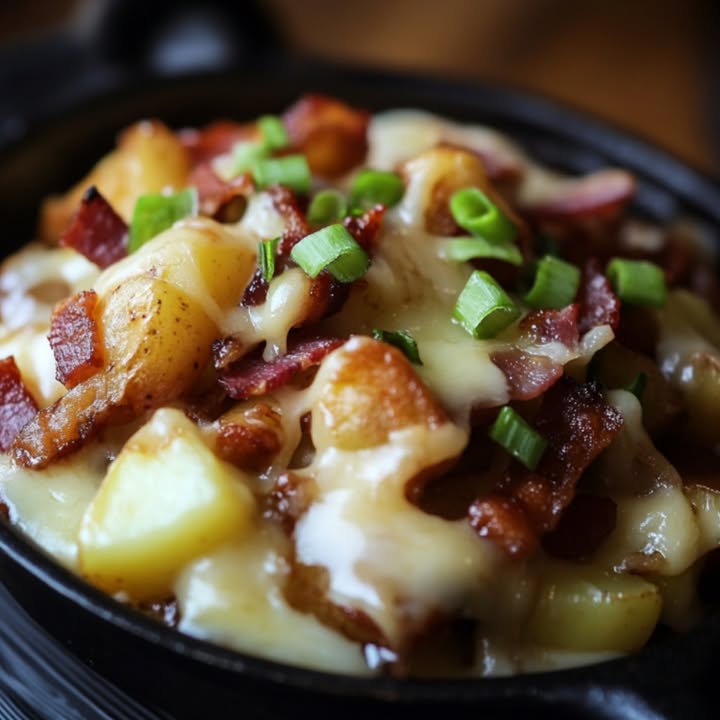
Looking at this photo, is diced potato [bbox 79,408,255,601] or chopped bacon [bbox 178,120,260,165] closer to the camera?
diced potato [bbox 79,408,255,601]

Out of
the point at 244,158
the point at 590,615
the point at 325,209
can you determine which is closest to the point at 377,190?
the point at 325,209

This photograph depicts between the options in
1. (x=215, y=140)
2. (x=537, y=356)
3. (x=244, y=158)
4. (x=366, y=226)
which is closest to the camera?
(x=537, y=356)

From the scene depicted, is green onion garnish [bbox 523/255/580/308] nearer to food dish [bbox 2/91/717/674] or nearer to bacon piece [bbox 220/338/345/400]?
food dish [bbox 2/91/717/674]

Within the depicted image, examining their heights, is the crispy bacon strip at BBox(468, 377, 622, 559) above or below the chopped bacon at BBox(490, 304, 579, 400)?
below

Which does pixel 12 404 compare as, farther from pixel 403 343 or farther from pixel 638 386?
pixel 638 386

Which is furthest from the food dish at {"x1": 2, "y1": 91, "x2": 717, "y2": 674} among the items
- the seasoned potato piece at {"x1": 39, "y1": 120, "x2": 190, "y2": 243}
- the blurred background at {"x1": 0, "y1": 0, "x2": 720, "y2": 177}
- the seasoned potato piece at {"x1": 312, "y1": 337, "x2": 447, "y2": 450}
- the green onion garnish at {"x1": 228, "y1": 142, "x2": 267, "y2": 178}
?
the blurred background at {"x1": 0, "y1": 0, "x2": 720, "y2": 177}

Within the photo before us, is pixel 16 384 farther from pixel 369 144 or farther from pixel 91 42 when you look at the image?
pixel 91 42
